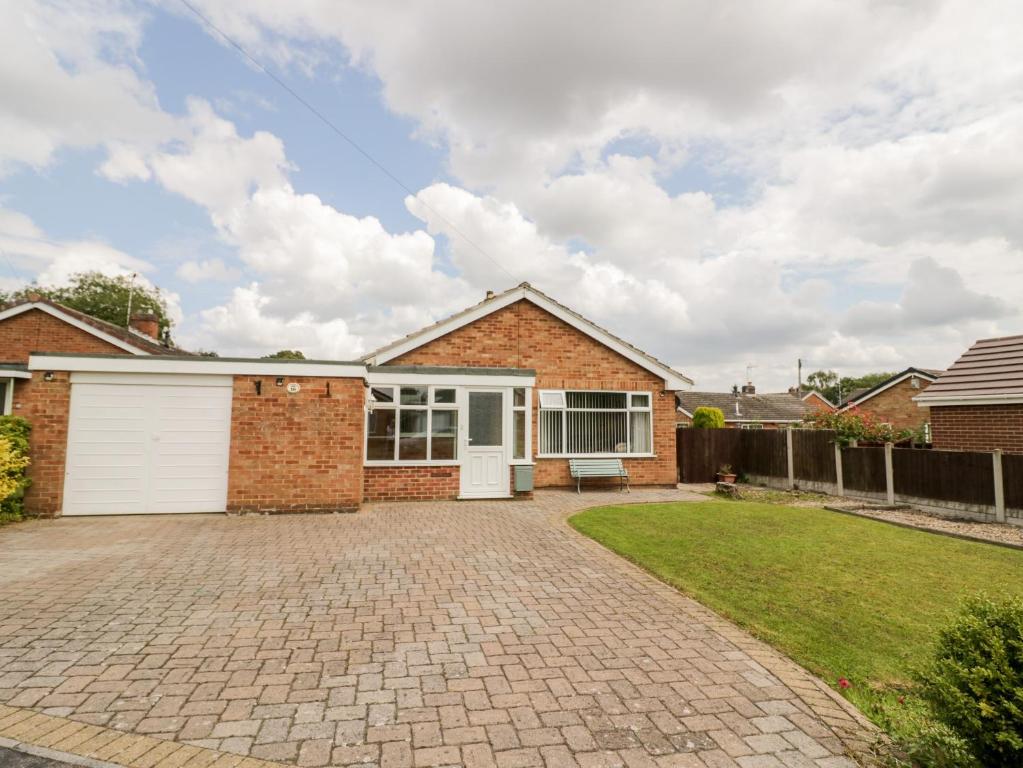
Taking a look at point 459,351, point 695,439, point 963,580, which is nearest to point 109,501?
point 459,351

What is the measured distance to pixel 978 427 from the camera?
1227cm

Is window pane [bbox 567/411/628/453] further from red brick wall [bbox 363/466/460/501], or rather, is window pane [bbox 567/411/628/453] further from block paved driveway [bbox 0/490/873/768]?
block paved driveway [bbox 0/490/873/768]

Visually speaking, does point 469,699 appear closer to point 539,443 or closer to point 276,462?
point 276,462

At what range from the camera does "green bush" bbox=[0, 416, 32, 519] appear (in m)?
8.19

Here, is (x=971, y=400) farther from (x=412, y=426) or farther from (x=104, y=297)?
(x=104, y=297)

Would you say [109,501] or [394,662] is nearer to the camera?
[394,662]

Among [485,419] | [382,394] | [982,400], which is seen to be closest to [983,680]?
[485,419]

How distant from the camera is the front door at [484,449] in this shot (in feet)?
37.6

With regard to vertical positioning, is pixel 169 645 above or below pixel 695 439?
below

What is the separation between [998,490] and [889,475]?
7.10 ft

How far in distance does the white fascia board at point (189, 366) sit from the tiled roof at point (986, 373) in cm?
1405

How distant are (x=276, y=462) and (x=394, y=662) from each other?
266 inches

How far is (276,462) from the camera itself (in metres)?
9.50

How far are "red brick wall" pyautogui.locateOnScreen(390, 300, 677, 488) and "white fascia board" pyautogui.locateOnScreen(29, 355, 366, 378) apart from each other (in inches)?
134
